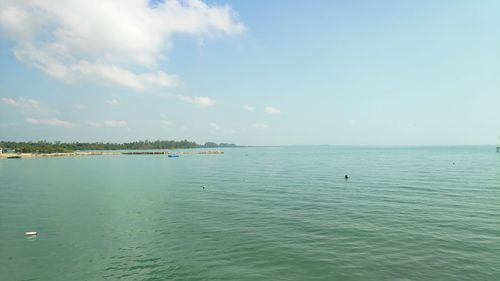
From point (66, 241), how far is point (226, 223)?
11.5 meters

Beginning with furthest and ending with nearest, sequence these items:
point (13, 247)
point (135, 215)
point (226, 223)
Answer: point (135, 215)
point (226, 223)
point (13, 247)

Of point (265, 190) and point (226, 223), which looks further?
point (265, 190)

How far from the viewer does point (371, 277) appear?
53.7ft

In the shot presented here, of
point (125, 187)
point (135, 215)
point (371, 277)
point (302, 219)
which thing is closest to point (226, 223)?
point (302, 219)

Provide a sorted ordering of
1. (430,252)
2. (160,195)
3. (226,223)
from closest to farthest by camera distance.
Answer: (430,252) → (226,223) → (160,195)

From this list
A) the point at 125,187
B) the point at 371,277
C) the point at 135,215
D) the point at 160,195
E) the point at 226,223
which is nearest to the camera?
the point at 371,277

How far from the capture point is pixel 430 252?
19625mm

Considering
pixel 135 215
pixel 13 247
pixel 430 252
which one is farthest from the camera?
pixel 135 215

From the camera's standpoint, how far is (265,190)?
149ft

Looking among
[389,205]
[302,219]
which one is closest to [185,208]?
[302,219]

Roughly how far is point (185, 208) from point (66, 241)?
40.8 feet

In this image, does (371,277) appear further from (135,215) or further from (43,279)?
(135,215)

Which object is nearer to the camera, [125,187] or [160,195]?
[160,195]

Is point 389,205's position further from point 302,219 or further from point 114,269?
point 114,269
